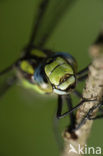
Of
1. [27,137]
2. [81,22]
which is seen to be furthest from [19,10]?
[27,137]

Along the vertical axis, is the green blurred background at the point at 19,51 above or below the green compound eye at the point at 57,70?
below

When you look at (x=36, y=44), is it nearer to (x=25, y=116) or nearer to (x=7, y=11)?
(x=7, y=11)

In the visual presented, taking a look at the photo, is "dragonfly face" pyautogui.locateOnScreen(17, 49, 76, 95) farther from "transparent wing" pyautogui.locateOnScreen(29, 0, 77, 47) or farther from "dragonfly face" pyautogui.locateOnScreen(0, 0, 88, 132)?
"transparent wing" pyautogui.locateOnScreen(29, 0, 77, 47)

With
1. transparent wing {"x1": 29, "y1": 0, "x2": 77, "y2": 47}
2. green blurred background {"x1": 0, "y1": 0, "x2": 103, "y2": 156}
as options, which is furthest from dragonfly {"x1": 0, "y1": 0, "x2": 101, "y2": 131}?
green blurred background {"x1": 0, "y1": 0, "x2": 103, "y2": 156}

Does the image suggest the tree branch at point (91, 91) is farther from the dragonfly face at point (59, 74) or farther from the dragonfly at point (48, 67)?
the dragonfly face at point (59, 74)

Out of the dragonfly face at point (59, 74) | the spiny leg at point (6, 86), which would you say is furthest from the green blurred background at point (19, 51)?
the dragonfly face at point (59, 74)
